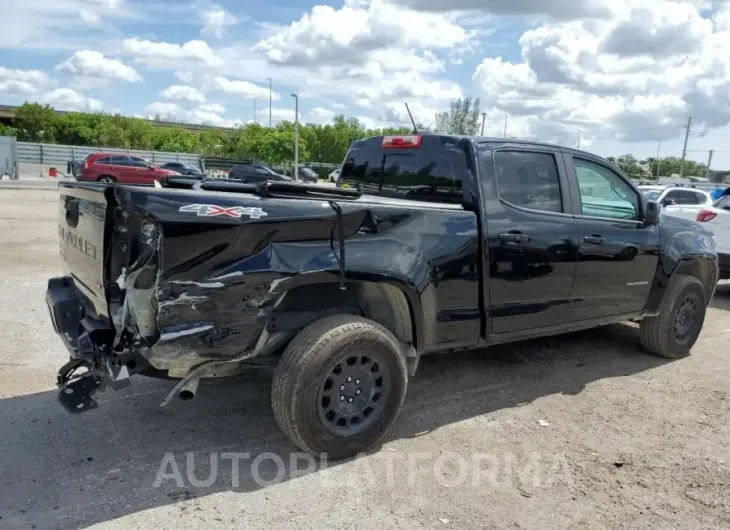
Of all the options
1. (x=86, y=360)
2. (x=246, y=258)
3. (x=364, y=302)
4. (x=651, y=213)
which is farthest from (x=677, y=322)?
(x=86, y=360)

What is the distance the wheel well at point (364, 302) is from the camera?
3.67m

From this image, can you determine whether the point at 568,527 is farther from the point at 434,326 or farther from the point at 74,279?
the point at 74,279

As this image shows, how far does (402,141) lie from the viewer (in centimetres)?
480

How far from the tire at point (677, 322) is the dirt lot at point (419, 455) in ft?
1.03

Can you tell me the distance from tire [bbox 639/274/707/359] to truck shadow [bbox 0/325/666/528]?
0.32 m

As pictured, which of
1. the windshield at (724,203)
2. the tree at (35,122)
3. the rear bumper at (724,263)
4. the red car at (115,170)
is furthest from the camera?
the tree at (35,122)

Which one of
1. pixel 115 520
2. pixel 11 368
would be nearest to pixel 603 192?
pixel 115 520

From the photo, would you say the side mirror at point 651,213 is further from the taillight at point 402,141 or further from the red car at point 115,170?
the red car at point 115,170

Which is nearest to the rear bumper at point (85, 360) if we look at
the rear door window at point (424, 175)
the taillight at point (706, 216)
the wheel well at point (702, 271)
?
the rear door window at point (424, 175)

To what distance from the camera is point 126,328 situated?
329 cm

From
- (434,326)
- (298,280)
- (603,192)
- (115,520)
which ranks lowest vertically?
(115,520)

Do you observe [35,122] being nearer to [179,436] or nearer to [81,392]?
[179,436]

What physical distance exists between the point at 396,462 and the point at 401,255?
1268mm

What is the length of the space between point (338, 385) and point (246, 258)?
96 centimetres
